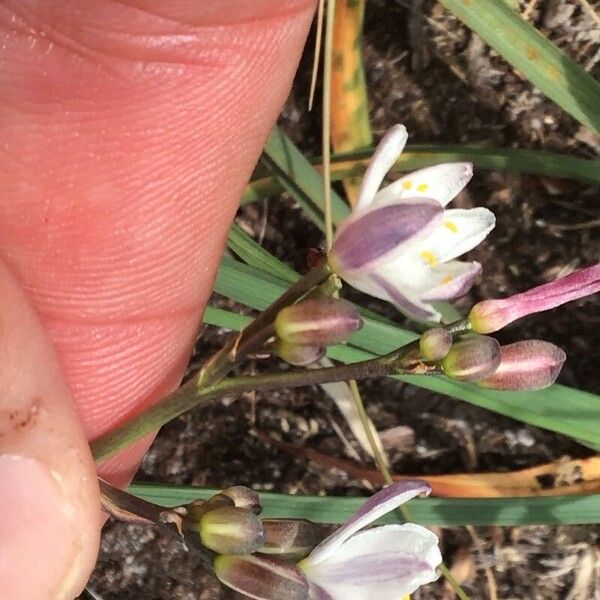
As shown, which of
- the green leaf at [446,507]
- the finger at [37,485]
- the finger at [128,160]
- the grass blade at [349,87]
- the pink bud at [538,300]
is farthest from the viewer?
the grass blade at [349,87]

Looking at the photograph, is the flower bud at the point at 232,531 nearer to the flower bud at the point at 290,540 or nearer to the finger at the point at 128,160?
the flower bud at the point at 290,540

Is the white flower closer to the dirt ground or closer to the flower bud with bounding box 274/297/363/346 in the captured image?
the flower bud with bounding box 274/297/363/346

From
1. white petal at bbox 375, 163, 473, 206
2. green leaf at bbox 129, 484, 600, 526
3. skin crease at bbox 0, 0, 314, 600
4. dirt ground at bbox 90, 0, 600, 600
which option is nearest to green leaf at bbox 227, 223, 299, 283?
skin crease at bbox 0, 0, 314, 600

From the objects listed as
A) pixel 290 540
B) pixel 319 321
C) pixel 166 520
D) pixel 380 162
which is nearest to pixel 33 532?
pixel 166 520

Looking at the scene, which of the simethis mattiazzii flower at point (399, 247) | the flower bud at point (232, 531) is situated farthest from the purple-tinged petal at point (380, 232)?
the flower bud at point (232, 531)

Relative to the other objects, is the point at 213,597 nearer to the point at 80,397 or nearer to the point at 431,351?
the point at 80,397

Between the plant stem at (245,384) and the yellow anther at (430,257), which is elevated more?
the yellow anther at (430,257)
